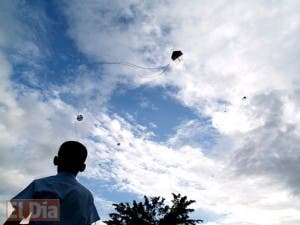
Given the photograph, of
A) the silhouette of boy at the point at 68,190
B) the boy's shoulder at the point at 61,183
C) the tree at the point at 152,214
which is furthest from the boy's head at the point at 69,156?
the tree at the point at 152,214

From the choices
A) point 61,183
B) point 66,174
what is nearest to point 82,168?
point 66,174

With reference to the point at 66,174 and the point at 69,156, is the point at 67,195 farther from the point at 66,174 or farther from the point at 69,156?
the point at 69,156

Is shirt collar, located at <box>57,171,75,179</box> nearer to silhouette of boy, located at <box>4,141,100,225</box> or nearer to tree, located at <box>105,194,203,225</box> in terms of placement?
silhouette of boy, located at <box>4,141,100,225</box>

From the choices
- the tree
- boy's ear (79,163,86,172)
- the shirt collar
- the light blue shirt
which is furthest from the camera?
the tree

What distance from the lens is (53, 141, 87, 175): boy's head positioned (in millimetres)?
3170

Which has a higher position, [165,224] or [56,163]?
[165,224]

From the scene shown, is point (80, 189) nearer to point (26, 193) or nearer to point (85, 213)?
point (85, 213)

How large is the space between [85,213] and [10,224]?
0.76 m

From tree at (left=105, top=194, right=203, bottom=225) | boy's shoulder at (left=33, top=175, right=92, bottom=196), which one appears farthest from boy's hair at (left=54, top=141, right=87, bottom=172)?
tree at (left=105, top=194, right=203, bottom=225)

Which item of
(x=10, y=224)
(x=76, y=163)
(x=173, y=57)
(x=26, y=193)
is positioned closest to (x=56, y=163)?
(x=76, y=163)

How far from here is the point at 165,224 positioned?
76.2 feet

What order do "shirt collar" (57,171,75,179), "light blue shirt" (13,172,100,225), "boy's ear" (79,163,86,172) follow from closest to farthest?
"light blue shirt" (13,172,100,225)
"shirt collar" (57,171,75,179)
"boy's ear" (79,163,86,172)

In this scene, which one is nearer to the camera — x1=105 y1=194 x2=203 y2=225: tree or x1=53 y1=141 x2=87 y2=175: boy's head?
x1=53 y1=141 x2=87 y2=175: boy's head

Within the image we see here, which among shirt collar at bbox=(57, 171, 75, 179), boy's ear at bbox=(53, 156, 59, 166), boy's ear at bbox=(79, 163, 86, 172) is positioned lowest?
shirt collar at bbox=(57, 171, 75, 179)
